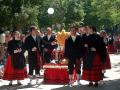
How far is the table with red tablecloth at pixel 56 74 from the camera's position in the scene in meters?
15.8

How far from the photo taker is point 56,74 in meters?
15.9

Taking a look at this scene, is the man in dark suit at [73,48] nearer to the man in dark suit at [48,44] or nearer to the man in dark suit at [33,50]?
the man in dark suit at [33,50]

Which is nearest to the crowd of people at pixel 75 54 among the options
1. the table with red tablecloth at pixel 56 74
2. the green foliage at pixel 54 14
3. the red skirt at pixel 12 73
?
the red skirt at pixel 12 73

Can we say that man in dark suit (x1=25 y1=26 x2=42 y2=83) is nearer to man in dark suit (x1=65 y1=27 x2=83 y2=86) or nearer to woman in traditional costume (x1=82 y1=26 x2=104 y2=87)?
man in dark suit (x1=65 y1=27 x2=83 y2=86)

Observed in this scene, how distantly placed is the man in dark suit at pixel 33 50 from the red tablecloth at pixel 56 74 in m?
0.45

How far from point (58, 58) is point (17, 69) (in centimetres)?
492

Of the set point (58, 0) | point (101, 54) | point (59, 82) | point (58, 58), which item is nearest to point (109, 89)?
point (101, 54)

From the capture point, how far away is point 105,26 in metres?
82.9

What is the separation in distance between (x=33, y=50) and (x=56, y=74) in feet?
3.77

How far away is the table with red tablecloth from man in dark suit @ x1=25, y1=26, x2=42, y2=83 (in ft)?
1.44

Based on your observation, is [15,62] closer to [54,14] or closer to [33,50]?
[33,50]

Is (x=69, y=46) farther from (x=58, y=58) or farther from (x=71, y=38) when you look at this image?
(x=58, y=58)

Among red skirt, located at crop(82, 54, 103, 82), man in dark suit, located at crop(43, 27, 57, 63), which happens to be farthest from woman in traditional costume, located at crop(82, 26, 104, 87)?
man in dark suit, located at crop(43, 27, 57, 63)

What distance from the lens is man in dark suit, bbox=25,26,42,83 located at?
52.4 feet
